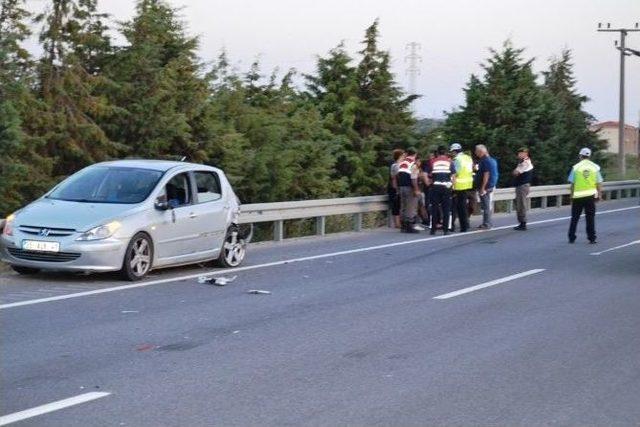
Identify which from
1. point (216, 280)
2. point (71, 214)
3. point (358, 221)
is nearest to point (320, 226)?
point (358, 221)

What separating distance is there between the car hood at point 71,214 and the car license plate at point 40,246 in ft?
0.77

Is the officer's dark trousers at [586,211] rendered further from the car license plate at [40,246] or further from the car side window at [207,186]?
the car license plate at [40,246]

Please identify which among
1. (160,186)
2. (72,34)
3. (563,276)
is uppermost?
(72,34)

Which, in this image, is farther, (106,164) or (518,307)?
(106,164)

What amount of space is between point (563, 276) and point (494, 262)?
81.2 inches

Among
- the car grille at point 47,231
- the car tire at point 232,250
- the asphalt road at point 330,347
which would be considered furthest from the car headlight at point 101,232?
the car tire at point 232,250

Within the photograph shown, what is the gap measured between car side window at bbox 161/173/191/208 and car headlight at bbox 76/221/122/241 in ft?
4.47

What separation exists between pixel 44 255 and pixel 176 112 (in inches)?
595

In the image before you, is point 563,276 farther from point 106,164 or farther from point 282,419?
point 282,419

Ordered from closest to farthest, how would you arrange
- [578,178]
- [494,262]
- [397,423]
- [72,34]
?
[397,423] → [494,262] → [578,178] → [72,34]

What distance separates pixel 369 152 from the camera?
119ft

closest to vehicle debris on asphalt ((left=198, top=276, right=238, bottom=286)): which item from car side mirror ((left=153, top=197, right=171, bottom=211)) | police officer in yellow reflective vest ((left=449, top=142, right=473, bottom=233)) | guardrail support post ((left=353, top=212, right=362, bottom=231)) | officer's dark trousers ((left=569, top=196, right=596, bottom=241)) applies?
car side mirror ((left=153, top=197, right=171, bottom=211))

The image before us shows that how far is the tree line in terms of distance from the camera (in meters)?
25.4

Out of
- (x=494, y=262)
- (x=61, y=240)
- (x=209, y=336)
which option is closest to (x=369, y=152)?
(x=494, y=262)
